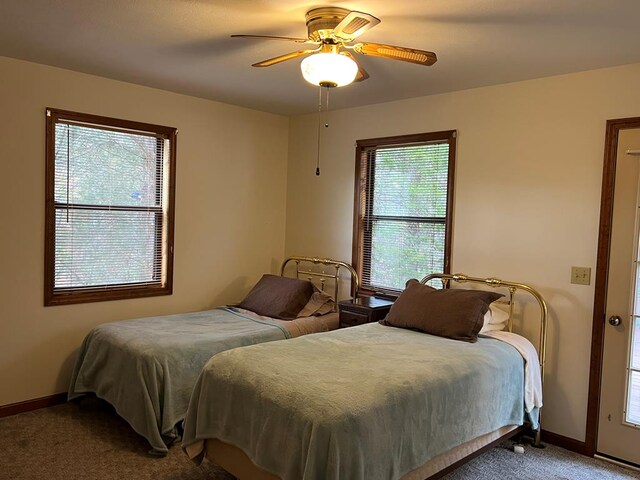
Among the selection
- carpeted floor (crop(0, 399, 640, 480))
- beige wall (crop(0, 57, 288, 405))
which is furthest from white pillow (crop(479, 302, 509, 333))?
beige wall (crop(0, 57, 288, 405))

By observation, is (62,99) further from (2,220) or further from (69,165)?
(2,220)

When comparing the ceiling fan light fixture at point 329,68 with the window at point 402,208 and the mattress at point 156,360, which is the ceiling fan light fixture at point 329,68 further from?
the mattress at point 156,360

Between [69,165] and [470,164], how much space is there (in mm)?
2938

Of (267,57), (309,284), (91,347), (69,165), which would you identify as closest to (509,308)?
(309,284)

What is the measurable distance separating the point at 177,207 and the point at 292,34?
6.77 ft

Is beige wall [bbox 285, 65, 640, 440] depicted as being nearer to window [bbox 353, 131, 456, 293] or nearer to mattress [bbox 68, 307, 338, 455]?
window [bbox 353, 131, 456, 293]

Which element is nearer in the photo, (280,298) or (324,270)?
(280,298)

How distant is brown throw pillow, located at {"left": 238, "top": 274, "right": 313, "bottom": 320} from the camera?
4.11m

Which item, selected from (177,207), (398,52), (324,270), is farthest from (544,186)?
(177,207)

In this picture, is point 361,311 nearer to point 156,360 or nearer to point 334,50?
point 156,360

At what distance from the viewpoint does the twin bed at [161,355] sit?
3.10m

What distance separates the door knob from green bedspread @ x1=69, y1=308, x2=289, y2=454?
6.97 feet

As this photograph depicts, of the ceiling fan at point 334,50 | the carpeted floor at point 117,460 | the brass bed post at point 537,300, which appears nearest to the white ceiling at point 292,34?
the ceiling fan at point 334,50

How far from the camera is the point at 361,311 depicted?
3.92 meters
